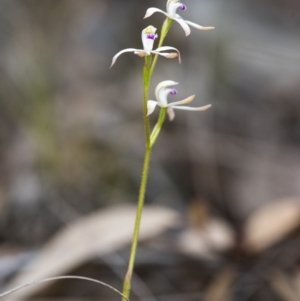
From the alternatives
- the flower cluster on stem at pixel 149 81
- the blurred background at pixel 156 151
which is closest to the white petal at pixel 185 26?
the flower cluster on stem at pixel 149 81

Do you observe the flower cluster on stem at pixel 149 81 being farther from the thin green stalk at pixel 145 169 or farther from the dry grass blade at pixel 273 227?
the dry grass blade at pixel 273 227

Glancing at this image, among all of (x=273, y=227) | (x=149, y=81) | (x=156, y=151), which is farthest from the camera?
(x=156, y=151)

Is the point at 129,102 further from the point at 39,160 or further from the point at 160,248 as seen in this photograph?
the point at 160,248

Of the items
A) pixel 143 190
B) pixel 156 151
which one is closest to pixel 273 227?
pixel 143 190

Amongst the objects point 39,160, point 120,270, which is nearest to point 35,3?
point 39,160

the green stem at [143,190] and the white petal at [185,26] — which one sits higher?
the white petal at [185,26]

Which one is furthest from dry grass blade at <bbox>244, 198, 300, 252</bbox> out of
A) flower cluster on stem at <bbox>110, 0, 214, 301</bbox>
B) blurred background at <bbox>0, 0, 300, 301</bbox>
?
flower cluster on stem at <bbox>110, 0, 214, 301</bbox>

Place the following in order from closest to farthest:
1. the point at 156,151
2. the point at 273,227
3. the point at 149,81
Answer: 1. the point at 149,81
2. the point at 273,227
3. the point at 156,151

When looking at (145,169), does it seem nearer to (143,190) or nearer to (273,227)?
(143,190)
